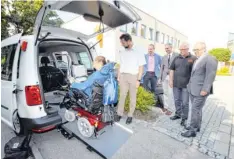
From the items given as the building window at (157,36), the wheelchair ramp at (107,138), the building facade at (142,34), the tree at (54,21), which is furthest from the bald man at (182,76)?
the building window at (157,36)

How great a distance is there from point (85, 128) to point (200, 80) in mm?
2272

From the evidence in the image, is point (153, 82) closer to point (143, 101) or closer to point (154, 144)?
point (143, 101)

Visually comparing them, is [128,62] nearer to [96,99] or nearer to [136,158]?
[96,99]

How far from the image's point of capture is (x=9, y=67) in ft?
9.78

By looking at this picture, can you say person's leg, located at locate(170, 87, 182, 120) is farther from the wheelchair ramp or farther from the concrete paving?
the wheelchair ramp

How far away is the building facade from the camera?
1327 cm

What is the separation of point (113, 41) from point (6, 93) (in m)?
10.8

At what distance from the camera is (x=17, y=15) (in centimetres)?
1216

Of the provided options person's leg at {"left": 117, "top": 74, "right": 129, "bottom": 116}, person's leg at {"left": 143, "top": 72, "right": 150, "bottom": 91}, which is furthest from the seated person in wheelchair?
person's leg at {"left": 143, "top": 72, "right": 150, "bottom": 91}

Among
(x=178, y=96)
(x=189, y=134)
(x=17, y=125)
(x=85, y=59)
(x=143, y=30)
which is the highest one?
(x=143, y=30)

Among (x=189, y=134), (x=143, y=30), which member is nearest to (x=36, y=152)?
(x=189, y=134)

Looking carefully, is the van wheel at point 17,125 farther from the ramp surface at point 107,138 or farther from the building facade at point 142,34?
the building facade at point 142,34

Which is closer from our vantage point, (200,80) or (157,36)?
(200,80)

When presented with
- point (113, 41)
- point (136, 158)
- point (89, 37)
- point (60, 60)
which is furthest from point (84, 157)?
point (113, 41)
